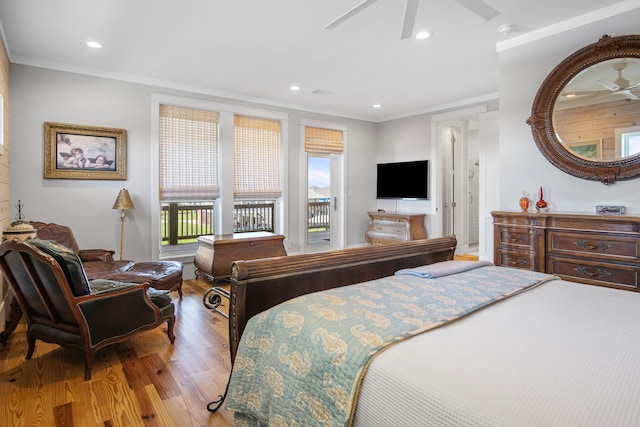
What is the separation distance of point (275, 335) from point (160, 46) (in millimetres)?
3416

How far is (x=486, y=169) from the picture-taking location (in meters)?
5.67

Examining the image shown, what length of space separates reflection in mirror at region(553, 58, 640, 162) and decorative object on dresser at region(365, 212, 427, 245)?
3246 mm

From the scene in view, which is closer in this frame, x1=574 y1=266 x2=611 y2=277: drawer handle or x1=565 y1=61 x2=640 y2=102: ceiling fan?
x1=574 y1=266 x2=611 y2=277: drawer handle

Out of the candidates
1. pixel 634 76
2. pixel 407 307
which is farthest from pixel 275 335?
pixel 634 76

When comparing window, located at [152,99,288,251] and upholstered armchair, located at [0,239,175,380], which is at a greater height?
window, located at [152,99,288,251]

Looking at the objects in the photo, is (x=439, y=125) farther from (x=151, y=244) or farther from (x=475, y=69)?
(x=151, y=244)

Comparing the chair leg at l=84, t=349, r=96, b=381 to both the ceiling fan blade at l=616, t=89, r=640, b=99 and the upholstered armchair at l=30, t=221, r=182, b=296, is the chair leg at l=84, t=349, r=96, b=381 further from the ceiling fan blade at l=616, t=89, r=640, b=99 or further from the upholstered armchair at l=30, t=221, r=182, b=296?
the ceiling fan blade at l=616, t=89, r=640, b=99

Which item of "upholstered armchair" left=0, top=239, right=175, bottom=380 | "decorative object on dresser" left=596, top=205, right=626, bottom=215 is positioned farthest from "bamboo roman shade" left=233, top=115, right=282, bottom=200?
"decorative object on dresser" left=596, top=205, right=626, bottom=215

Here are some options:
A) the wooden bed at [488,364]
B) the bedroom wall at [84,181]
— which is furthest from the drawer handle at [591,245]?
the bedroom wall at [84,181]

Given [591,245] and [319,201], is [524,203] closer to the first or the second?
[591,245]

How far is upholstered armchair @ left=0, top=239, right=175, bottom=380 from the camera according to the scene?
87.2 inches

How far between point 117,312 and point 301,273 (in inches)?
56.0

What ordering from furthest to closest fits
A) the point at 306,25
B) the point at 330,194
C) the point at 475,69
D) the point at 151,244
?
the point at 330,194 < the point at 151,244 < the point at 475,69 < the point at 306,25

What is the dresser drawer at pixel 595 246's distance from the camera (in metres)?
2.57
